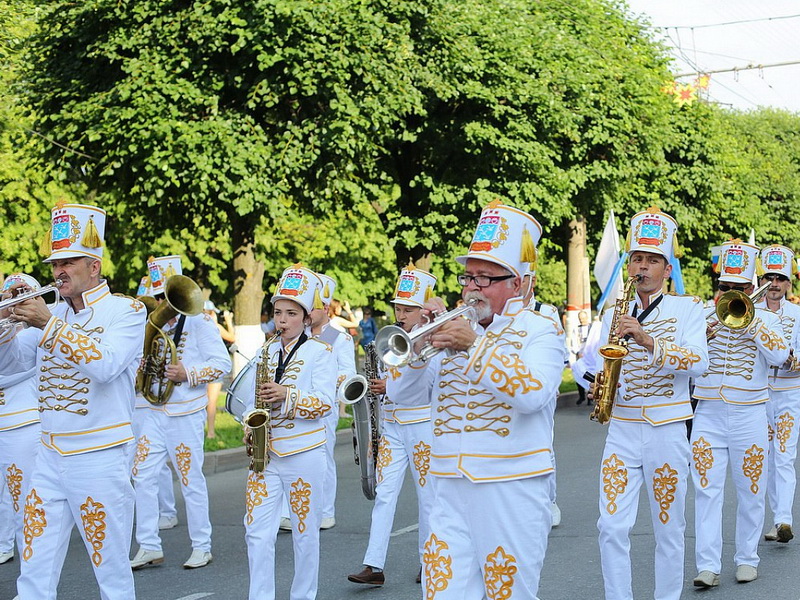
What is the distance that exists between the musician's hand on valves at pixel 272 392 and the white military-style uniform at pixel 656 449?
193 centimetres

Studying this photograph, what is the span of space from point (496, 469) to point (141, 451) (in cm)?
526

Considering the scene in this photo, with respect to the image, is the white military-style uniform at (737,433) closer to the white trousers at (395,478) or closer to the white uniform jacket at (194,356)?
the white trousers at (395,478)

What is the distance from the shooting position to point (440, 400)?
16.4 feet

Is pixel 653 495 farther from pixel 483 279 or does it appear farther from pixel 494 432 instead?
pixel 483 279

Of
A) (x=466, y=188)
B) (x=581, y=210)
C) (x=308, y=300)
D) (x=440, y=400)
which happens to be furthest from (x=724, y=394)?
(x=581, y=210)

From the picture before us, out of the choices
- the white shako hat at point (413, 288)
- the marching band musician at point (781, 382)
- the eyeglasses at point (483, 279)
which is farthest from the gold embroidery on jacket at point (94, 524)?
the marching band musician at point (781, 382)

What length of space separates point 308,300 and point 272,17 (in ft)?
35.4

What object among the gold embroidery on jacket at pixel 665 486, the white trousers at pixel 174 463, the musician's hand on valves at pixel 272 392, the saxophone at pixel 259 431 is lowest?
the white trousers at pixel 174 463

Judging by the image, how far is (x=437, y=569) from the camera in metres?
4.76

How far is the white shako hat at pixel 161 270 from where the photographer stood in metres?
9.66

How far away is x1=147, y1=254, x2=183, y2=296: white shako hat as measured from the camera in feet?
31.7

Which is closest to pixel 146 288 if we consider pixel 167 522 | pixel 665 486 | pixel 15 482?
pixel 167 522

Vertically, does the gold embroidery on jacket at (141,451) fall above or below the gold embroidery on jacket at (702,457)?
below

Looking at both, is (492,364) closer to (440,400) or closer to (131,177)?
(440,400)
